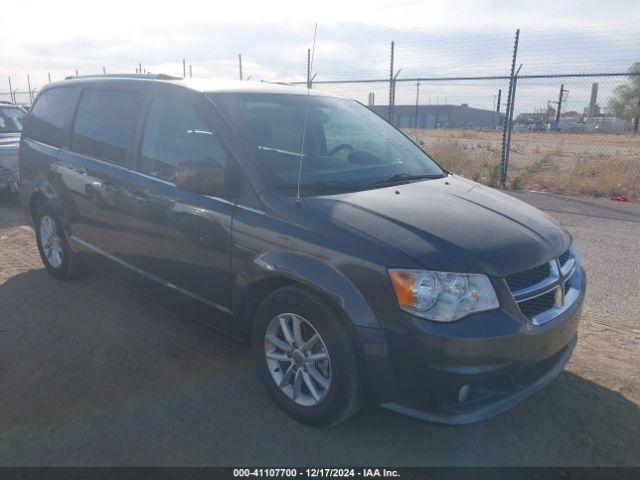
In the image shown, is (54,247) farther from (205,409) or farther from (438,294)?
(438,294)

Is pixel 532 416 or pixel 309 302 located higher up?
pixel 309 302

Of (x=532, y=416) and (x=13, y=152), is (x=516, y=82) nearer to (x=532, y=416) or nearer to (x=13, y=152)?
(x=532, y=416)

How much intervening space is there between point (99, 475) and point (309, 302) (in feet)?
4.17

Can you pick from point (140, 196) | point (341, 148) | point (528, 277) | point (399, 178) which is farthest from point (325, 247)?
point (140, 196)

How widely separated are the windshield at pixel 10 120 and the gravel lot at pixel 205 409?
6274 millimetres

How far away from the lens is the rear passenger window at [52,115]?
4.65m

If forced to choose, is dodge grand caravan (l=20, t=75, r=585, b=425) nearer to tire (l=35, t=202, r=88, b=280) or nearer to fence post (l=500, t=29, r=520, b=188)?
tire (l=35, t=202, r=88, b=280)

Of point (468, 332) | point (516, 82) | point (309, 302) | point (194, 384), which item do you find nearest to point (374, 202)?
point (309, 302)

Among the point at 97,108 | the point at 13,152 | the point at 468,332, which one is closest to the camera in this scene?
the point at 468,332

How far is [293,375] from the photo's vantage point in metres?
2.87

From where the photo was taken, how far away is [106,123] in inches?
161

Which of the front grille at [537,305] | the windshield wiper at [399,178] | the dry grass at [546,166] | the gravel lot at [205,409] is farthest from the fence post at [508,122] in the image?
the front grille at [537,305]

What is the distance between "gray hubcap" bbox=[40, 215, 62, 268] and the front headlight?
3.69 m

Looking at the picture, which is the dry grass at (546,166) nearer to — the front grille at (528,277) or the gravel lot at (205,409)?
the gravel lot at (205,409)
